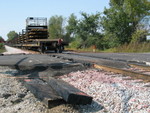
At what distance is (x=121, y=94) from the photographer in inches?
163

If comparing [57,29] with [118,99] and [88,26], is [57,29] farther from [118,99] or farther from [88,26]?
[118,99]

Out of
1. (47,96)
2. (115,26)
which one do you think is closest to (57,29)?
(115,26)

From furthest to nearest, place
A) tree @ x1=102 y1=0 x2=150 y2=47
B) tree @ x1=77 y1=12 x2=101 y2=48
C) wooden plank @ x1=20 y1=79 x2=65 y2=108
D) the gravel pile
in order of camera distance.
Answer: tree @ x1=77 y1=12 x2=101 y2=48, tree @ x1=102 y1=0 x2=150 y2=47, wooden plank @ x1=20 y1=79 x2=65 y2=108, the gravel pile

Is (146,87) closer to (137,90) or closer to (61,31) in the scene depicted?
(137,90)

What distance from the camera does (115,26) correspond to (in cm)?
3366

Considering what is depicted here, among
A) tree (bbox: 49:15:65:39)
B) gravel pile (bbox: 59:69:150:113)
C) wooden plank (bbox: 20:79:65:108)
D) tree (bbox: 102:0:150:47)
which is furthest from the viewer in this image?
tree (bbox: 49:15:65:39)

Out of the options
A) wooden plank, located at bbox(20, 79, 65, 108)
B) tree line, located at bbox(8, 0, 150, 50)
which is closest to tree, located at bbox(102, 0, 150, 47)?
tree line, located at bbox(8, 0, 150, 50)

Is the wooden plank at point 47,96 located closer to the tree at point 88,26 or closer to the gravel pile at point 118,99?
the gravel pile at point 118,99

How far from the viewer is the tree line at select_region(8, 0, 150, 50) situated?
33.5 metres

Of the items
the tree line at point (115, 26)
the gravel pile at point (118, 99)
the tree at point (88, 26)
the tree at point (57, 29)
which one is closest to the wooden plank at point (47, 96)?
the gravel pile at point (118, 99)

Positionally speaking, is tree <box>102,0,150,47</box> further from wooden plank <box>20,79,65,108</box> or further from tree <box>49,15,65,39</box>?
tree <box>49,15,65,39</box>

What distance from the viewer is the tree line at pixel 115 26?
33.5 meters

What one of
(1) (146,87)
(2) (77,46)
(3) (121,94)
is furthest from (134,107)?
(2) (77,46)

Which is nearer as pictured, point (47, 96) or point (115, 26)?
point (47, 96)
